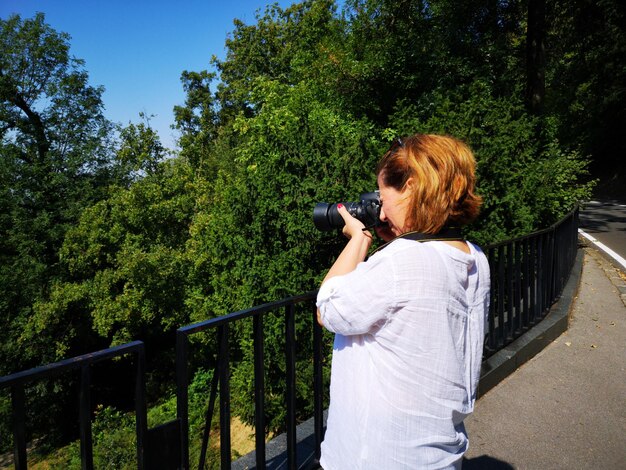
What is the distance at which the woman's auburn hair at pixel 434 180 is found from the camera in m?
1.37

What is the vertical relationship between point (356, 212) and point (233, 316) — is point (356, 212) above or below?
above

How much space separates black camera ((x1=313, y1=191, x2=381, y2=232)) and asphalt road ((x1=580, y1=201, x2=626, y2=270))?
9020 millimetres

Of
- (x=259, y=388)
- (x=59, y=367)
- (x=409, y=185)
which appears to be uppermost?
(x=409, y=185)

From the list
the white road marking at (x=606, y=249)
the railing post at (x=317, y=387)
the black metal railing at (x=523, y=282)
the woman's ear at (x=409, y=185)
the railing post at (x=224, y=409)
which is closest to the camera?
the woman's ear at (x=409, y=185)

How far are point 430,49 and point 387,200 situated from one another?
13193 mm

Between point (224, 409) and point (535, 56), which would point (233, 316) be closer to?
point (224, 409)

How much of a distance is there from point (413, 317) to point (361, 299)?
143 mm

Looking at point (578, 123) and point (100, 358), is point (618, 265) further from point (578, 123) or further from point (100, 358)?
point (578, 123)

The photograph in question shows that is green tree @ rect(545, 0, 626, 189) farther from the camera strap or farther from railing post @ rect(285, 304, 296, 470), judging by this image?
the camera strap

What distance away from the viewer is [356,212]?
1.61 meters

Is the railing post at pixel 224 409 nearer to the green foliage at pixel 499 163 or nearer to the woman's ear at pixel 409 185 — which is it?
the woman's ear at pixel 409 185

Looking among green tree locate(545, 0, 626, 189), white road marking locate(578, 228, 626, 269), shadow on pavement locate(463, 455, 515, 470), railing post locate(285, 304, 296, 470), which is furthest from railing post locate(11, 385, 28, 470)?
green tree locate(545, 0, 626, 189)

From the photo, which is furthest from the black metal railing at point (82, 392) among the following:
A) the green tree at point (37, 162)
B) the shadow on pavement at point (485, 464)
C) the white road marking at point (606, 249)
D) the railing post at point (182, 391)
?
the green tree at point (37, 162)

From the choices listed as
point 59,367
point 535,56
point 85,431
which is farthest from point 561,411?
point 535,56
